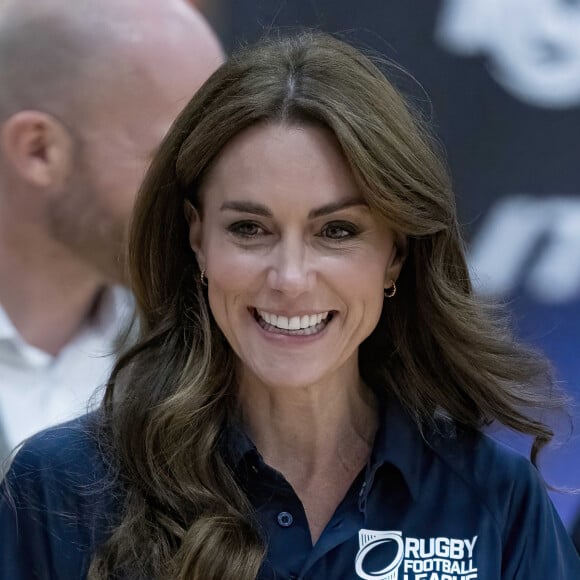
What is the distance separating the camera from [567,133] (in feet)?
9.80

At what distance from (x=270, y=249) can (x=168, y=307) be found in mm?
364

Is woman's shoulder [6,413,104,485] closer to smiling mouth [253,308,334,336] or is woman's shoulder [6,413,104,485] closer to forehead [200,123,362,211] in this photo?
smiling mouth [253,308,334,336]

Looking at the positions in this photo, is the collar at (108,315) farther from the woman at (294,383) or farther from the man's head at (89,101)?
the woman at (294,383)

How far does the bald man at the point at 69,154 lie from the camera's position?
8.89ft

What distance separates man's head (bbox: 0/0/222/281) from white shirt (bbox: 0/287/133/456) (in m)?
0.15

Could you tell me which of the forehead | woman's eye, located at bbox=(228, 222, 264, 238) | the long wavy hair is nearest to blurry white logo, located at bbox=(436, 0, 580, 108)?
the long wavy hair

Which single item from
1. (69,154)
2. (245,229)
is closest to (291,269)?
(245,229)

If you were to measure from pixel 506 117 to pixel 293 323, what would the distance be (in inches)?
52.8

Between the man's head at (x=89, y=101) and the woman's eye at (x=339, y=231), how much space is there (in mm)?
926

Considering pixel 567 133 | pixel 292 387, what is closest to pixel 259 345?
pixel 292 387

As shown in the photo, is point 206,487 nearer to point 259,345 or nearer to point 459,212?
point 259,345

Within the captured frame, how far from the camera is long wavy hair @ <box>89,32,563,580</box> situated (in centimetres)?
192

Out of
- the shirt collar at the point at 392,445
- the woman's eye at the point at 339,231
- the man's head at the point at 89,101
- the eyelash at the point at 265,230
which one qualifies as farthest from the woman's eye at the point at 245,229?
the man's head at the point at 89,101

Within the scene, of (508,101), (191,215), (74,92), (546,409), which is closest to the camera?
(191,215)
